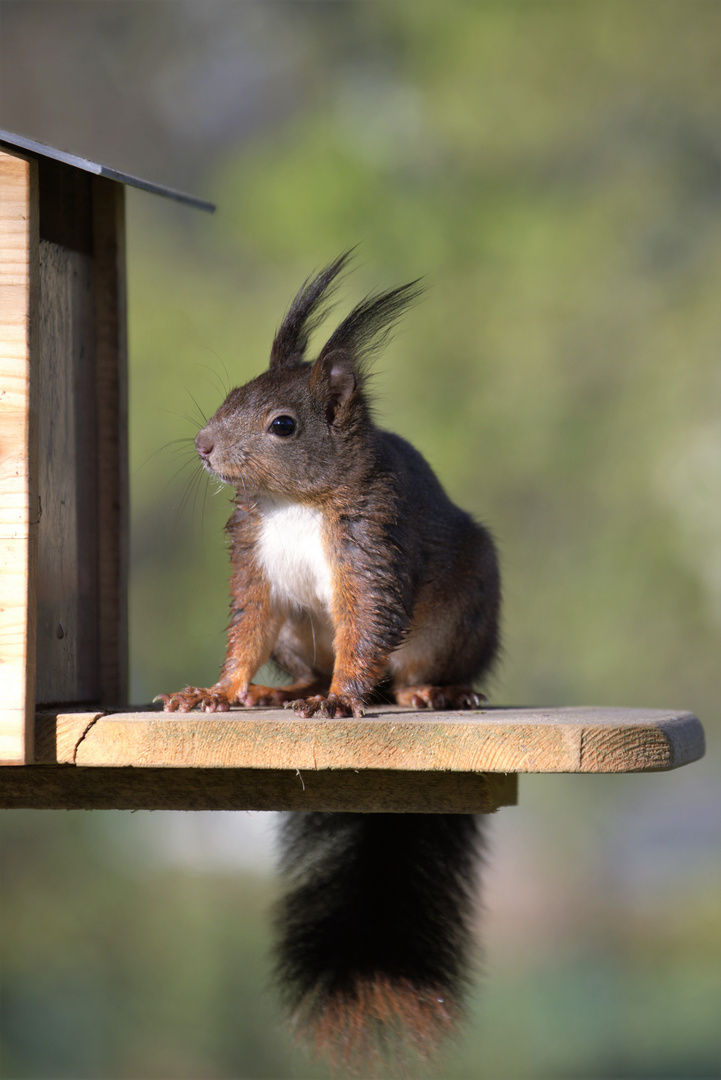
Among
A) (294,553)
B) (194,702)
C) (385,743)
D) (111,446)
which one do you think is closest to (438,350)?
(111,446)

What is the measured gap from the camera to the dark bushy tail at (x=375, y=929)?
1.81m

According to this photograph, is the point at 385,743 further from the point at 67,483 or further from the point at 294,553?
the point at 67,483

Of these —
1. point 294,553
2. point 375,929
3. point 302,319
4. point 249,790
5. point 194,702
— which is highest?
point 302,319

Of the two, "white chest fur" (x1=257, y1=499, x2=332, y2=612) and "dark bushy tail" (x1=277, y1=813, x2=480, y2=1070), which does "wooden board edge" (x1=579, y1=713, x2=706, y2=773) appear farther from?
"dark bushy tail" (x1=277, y1=813, x2=480, y2=1070)

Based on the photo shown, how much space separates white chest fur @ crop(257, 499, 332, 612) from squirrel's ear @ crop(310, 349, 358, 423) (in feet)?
0.49

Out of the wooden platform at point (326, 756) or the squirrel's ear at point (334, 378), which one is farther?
the squirrel's ear at point (334, 378)

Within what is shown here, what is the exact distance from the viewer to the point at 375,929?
6.23 feet

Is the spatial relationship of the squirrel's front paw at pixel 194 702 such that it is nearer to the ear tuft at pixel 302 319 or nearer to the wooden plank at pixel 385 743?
the wooden plank at pixel 385 743

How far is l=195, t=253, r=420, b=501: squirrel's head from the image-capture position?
5.59 ft

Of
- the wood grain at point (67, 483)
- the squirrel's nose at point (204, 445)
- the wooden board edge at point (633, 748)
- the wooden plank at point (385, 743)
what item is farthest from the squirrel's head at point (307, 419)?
the wooden board edge at point (633, 748)

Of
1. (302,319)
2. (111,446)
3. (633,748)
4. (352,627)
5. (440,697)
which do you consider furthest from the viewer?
(111,446)

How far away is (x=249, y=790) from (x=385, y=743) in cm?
34

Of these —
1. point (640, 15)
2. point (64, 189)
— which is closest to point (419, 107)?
point (640, 15)

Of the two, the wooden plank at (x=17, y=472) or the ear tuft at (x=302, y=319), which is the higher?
the ear tuft at (x=302, y=319)
